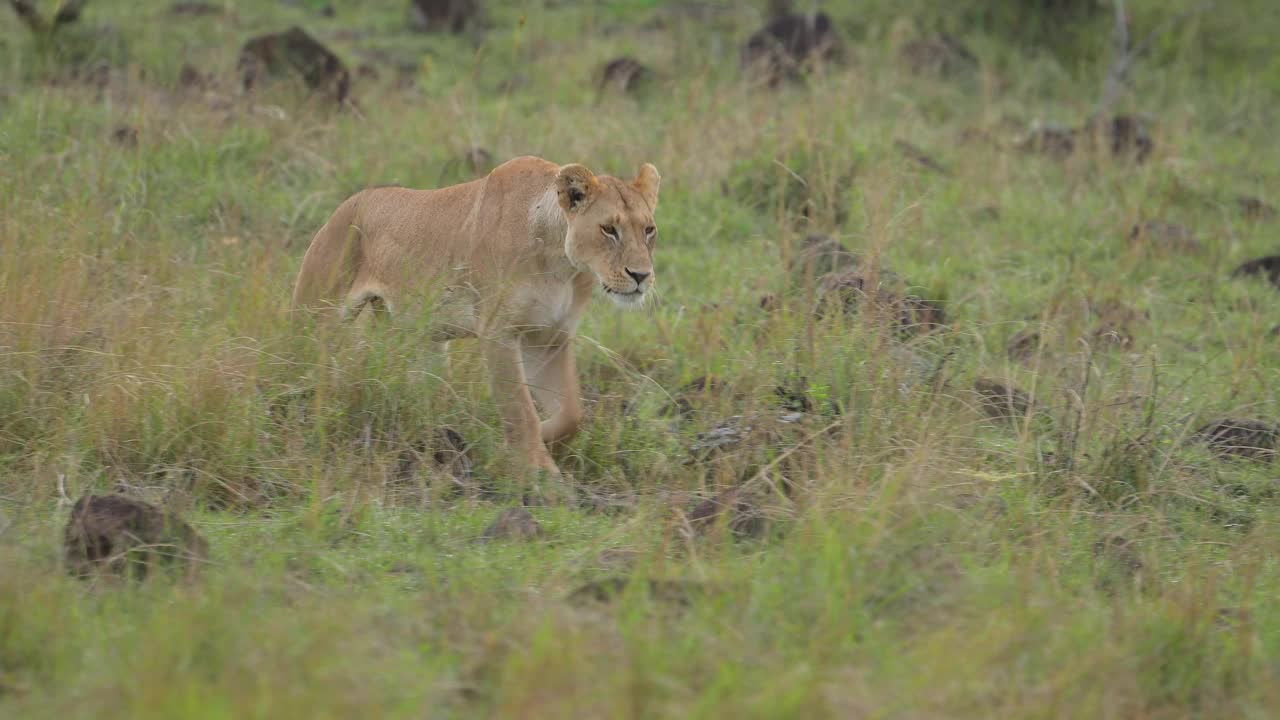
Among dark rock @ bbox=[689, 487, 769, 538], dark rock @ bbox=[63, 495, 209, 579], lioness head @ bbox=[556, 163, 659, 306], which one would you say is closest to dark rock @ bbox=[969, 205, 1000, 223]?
lioness head @ bbox=[556, 163, 659, 306]

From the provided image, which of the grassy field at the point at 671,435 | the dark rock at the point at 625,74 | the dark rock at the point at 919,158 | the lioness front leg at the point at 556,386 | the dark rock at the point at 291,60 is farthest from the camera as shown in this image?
the dark rock at the point at 625,74

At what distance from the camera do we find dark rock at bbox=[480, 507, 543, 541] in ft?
12.7

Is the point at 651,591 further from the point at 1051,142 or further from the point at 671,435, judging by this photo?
the point at 1051,142

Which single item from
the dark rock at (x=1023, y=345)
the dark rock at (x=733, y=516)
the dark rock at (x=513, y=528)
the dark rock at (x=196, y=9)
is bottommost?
the dark rock at (x=1023, y=345)

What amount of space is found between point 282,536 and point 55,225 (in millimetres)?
2157

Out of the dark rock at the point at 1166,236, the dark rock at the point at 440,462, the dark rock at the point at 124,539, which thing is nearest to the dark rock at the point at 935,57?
the dark rock at the point at 1166,236

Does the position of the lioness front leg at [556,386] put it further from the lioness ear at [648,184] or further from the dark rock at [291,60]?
the dark rock at [291,60]

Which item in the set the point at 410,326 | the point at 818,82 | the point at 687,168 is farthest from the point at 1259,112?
the point at 410,326

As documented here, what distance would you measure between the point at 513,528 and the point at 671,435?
0.99m

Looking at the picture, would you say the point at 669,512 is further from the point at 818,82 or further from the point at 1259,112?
the point at 1259,112

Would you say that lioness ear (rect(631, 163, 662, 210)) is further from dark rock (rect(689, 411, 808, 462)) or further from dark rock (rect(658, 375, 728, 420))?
dark rock (rect(689, 411, 808, 462))

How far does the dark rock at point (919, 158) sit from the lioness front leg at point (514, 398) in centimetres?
422

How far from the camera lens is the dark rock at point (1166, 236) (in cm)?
743

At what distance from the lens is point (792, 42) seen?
10.5m
